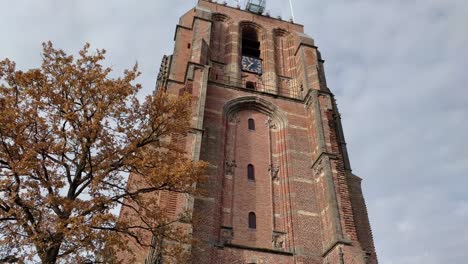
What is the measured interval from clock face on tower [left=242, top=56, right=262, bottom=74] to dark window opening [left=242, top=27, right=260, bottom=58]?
170 centimetres

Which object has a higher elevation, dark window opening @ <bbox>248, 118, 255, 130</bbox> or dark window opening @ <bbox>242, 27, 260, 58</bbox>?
dark window opening @ <bbox>242, 27, 260, 58</bbox>

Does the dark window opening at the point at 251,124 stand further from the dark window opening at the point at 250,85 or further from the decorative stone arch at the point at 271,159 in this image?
the dark window opening at the point at 250,85

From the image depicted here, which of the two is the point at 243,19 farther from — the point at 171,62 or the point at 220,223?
the point at 220,223

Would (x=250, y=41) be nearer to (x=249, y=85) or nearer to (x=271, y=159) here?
(x=249, y=85)

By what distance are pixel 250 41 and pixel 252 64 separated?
10.7 ft

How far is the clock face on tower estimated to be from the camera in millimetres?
20547

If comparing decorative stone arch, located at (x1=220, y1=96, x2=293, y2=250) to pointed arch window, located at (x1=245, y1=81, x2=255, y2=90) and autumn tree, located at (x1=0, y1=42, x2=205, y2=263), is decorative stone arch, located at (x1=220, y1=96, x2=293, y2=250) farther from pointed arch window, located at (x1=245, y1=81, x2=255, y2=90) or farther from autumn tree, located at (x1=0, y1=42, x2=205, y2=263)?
autumn tree, located at (x1=0, y1=42, x2=205, y2=263)

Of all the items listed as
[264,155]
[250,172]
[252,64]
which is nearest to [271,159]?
[264,155]

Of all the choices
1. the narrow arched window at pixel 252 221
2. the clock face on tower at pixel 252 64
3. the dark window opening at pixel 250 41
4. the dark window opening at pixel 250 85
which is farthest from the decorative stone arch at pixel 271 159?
the dark window opening at pixel 250 41

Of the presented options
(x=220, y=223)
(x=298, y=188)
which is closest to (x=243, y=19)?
(x=298, y=188)

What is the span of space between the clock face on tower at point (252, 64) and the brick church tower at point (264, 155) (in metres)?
0.07

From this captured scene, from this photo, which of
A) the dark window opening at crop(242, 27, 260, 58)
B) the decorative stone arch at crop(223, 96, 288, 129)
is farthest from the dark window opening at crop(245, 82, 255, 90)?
the dark window opening at crop(242, 27, 260, 58)

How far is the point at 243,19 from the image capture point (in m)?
23.6

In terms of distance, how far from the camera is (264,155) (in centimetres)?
1645
